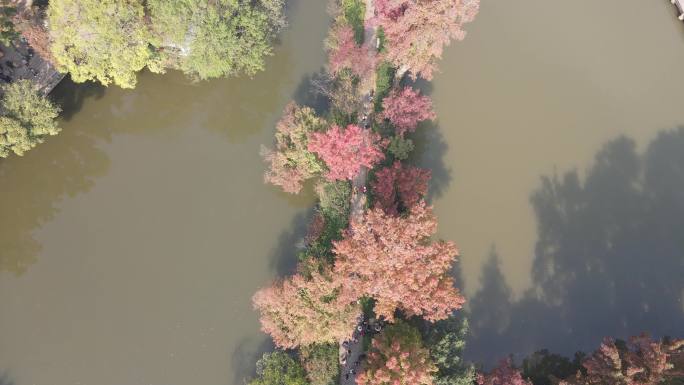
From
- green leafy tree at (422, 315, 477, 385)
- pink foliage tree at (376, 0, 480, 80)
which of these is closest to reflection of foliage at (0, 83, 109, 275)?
pink foliage tree at (376, 0, 480, 80)

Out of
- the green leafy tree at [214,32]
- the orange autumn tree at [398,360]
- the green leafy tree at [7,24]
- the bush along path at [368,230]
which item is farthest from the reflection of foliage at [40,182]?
the orange autumn tree at [398,360]

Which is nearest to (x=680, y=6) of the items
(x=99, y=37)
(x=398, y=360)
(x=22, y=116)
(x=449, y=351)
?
(x=449, y=351)

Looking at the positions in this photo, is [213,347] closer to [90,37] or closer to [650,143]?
[90,37]

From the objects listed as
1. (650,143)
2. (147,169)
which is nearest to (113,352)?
(147,169)

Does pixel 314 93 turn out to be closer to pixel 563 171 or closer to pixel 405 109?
pixel 405 109

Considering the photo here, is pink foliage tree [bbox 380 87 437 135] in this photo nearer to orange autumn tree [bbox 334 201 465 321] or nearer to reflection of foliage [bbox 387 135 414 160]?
reflection of foliage [bbox 387 135 414 160]

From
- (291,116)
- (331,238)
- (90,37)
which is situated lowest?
(331,238)
